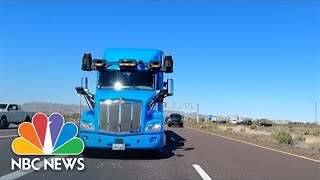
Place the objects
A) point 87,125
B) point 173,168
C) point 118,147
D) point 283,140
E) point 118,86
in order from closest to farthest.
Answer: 1. point 173,168
2. point 118,147
3. point 87,125
4. point 118,86
5. point 283,140

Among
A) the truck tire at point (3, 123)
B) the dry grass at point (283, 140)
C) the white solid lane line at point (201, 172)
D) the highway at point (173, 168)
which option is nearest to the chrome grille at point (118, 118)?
the highway at point (173, 168)

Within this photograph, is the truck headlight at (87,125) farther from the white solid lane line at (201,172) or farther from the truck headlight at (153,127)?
the white solid lane line at (201,172)

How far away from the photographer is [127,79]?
16.9 metres

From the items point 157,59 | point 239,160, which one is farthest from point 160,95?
point 239,160

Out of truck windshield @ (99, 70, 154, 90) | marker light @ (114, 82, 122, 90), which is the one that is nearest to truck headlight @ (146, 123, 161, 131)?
truck windshield @ (99, 70, 154, 90)

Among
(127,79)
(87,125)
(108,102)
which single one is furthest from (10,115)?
(108,102)

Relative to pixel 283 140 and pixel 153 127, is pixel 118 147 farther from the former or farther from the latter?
pixel 283 140

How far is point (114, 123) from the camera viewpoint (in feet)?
49.2

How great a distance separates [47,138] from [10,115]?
24.3 m

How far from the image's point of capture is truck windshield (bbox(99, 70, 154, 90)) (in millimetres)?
16750

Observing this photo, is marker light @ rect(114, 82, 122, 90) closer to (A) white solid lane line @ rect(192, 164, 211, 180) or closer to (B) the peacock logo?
(B) the peacock logo

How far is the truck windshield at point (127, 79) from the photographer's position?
16.8 m

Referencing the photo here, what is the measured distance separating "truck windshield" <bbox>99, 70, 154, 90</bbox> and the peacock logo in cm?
217

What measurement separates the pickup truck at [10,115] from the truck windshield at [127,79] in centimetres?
2150
